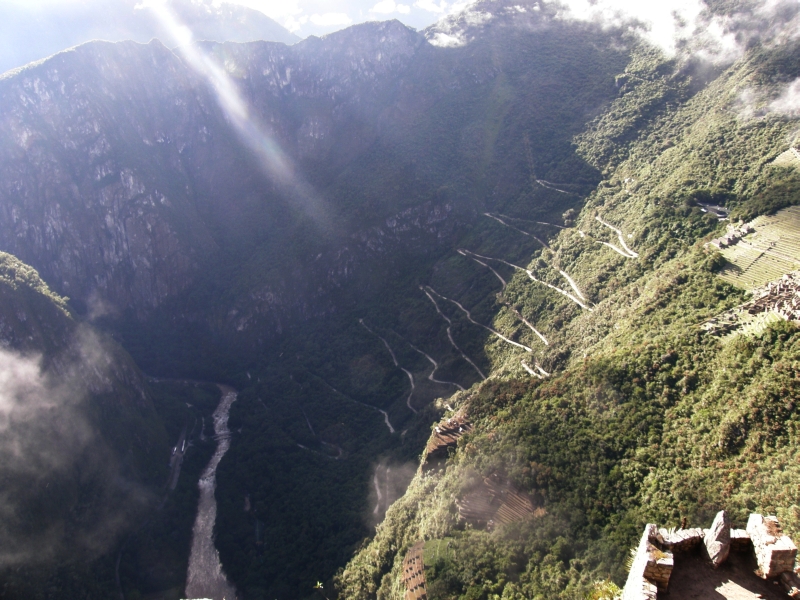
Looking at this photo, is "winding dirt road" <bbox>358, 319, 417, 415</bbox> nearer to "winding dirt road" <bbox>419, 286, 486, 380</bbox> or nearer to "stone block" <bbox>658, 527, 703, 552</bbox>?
"winding dirt road" <bbox>419, 286, 486, 380</bbox>

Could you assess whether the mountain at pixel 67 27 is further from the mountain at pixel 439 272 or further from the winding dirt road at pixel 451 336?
the winding dirt road at pixel 451 336

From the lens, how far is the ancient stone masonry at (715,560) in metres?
11.6

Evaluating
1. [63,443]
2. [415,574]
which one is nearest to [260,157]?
[63,443]

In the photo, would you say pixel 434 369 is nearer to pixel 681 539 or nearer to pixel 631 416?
pixel 631 416

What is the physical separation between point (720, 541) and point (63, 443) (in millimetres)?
75890

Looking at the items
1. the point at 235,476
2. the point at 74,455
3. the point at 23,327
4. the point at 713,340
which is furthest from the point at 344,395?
the point at 713,340

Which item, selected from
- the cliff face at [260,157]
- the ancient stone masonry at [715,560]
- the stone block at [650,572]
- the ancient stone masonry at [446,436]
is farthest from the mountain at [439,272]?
the stone block at [650,572]

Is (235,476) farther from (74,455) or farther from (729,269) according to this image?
(729,269)

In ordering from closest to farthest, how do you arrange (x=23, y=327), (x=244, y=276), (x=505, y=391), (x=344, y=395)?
1. (x=505, y=391)
2. (x=23, y=327)
3. (x=344, y=395)
4. (x=244, y=276)

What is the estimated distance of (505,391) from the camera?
156 ft

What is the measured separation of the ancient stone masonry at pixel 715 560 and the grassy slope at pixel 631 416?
14.9 m

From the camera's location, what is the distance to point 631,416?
35906 mm

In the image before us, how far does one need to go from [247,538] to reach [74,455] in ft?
87.4

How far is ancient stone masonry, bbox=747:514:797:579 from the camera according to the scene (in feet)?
38.0
